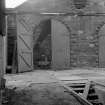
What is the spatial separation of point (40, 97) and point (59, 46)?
7799 mm

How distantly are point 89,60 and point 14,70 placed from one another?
5183mm

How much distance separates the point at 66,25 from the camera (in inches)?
487

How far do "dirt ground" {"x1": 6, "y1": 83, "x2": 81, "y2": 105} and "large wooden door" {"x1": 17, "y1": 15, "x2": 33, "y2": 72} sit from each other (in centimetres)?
505

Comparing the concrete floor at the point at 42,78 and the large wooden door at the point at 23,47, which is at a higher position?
the large wooden door at the point at 23,47

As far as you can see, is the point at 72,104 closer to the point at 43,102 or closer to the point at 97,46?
the point at 43,102

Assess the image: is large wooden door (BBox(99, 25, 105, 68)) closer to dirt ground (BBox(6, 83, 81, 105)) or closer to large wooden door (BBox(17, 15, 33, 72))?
large wooden door (BBox(17, 15, 33, 72))

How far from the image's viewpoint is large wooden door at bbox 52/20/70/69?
480 inches

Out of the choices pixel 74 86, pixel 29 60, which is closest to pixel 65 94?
pixel 74 86

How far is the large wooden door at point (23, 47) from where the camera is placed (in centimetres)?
1037

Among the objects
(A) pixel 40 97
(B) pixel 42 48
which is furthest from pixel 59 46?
(A) pixel 40 97

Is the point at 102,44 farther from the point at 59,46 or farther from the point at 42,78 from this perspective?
the point at 42,78

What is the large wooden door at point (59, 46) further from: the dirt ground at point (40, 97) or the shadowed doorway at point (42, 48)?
the dirt ground at point (40, 97)

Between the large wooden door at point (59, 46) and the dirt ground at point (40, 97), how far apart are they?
6813 millimetres

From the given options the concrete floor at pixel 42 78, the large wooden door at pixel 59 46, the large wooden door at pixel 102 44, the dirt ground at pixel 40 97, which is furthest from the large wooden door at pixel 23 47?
the dirt ground at pixel 40 97
